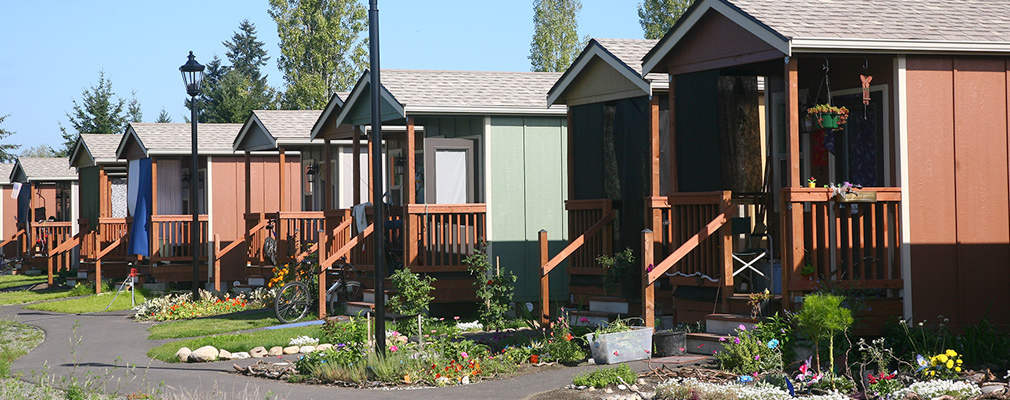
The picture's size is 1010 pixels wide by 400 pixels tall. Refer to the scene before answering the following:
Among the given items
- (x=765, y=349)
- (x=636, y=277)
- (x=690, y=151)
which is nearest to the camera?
(x=765, y=349)

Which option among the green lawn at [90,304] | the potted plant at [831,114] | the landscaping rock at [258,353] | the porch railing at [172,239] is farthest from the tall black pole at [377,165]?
the porch railing at [172,239]

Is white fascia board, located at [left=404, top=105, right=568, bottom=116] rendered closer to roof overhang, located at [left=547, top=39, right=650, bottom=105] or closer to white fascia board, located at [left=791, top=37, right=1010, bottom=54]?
roof overhang, located at [left=547, top=39, right=650, bottom=105]

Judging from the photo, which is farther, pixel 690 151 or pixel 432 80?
pixel 432 80

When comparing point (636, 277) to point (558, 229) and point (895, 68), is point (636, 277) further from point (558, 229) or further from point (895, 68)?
point (895, 68)

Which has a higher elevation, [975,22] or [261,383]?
[975,22]

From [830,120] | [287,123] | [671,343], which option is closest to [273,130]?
[287,123]

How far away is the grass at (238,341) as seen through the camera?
13480 millimetres

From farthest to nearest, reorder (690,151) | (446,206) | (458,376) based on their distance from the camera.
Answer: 1. (446,206)
2. (690,151)
3. (458,376)

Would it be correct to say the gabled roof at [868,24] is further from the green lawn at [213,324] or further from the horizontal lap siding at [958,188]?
the green lawn at [213,324]

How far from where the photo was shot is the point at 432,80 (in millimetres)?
17219

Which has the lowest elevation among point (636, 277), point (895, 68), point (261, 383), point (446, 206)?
point (261, 383)

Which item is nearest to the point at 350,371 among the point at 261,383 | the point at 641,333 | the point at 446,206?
the point at 261,383

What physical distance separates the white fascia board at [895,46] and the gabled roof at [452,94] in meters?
6.49

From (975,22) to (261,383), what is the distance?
342 inches
